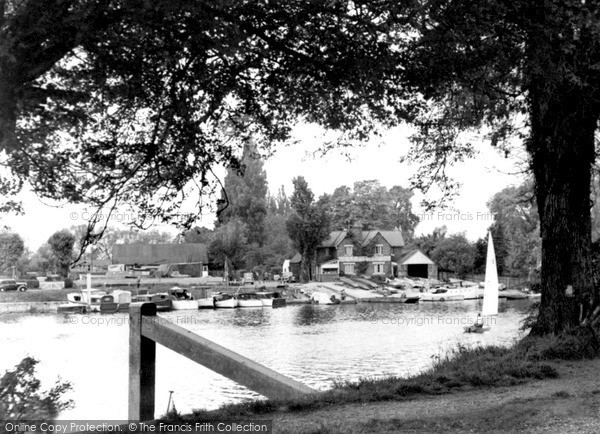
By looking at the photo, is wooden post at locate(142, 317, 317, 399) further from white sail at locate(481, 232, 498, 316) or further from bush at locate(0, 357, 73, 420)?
white sail at locate(481, 232, 498, 316)

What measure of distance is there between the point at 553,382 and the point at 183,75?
518cm

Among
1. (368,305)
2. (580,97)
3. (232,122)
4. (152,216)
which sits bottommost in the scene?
(368,305)

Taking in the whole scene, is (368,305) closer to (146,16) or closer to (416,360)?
(416,360)

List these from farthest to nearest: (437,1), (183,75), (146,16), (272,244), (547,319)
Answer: (272,244) < (547,319) < (183,75) < (437,1) < (146,16)

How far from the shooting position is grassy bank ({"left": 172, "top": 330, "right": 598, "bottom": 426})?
5.88m

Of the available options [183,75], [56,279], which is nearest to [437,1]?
[183,75]

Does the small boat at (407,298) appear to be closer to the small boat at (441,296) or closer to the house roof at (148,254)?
the small boat at (441,296)

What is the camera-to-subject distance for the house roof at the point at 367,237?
263 ft

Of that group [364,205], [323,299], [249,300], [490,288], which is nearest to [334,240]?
[364,205]

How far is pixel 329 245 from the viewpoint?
8012 cm

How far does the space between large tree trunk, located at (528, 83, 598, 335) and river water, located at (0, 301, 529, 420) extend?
2671 mm

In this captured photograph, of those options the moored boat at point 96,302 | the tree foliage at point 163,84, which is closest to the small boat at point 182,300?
the moored boat at point 96,302

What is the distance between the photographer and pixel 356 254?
265 feet

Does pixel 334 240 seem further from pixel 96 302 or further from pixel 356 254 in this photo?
pixel 96 302
